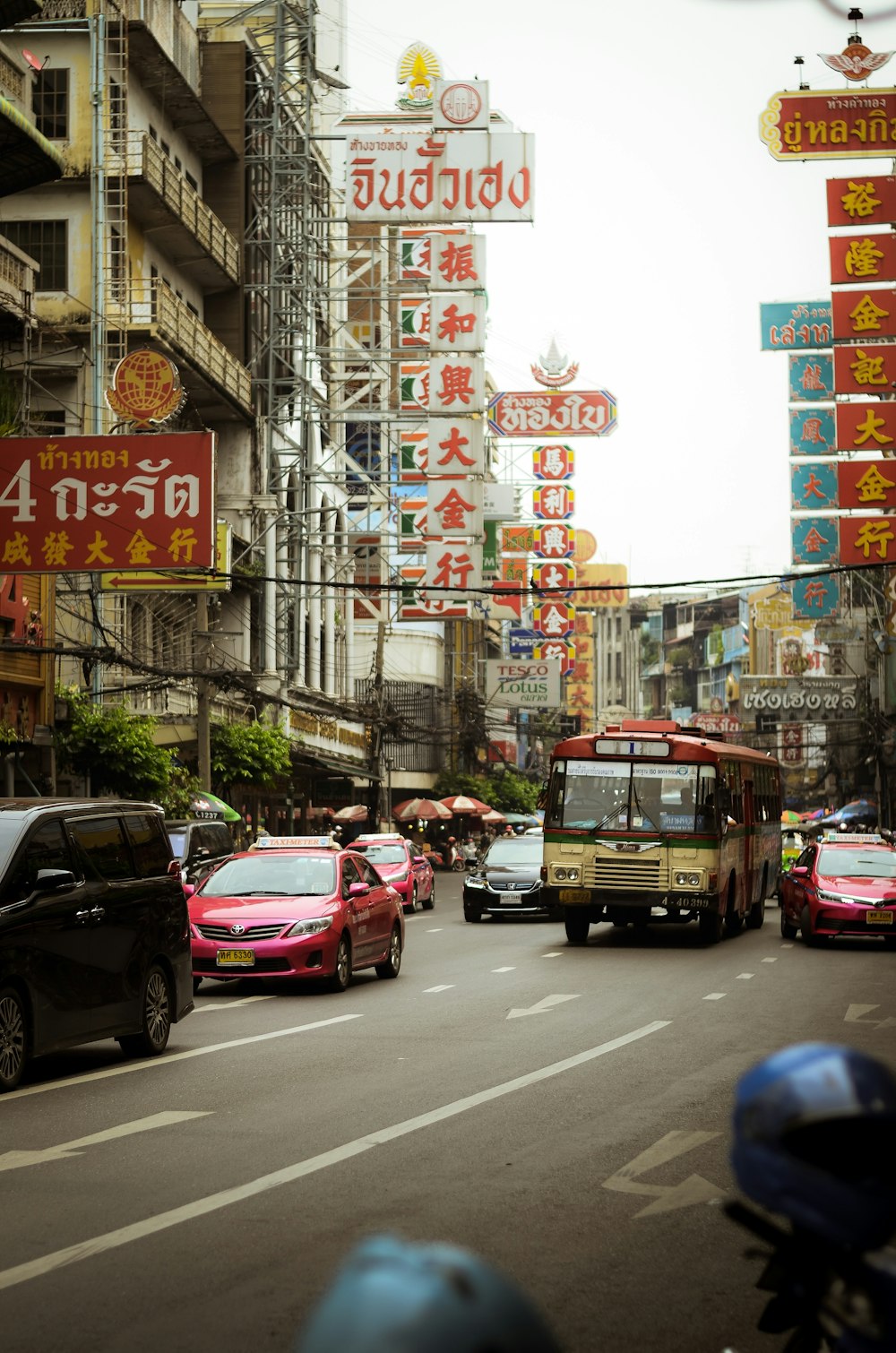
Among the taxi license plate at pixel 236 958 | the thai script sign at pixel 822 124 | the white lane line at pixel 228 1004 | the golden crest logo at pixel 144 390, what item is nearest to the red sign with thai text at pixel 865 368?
the thai script sign at pixel 822 124

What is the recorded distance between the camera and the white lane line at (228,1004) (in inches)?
718

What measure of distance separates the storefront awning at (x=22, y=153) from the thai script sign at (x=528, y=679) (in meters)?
53.0

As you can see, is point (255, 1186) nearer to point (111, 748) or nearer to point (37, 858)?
point (37, 858)

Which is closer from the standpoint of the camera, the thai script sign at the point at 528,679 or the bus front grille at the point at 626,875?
the bus front grille at the point at 626,875

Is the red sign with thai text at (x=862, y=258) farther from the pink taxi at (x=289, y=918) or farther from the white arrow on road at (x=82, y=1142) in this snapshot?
the white arrow on road at (x=82, y=1142)

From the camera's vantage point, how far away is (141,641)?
1737 inches

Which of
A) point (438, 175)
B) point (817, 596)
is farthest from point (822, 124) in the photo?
point (817, 596)

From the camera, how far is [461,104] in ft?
151

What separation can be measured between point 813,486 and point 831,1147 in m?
59.8

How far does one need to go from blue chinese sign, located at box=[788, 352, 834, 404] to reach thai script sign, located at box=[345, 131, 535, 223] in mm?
19344

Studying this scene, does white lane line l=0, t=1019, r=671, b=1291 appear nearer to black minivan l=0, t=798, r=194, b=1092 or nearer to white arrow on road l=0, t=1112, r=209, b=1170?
white arrow on road l=0, t=1112, r=209, b=1170

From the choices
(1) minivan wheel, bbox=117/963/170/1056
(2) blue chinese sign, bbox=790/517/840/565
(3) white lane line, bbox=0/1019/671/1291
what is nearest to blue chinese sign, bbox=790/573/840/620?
(2) blue chinese sign, bbox=790/517/840/565

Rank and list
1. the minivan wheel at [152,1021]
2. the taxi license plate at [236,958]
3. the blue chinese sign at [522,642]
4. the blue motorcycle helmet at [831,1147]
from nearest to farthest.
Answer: the blue motorcycle helmet at [831,1147] → the minivan wheel at [152,1021] → the taxi license plate at [236,958] → the blue chinese sign at [522,642]

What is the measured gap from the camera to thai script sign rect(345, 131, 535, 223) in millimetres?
45594
